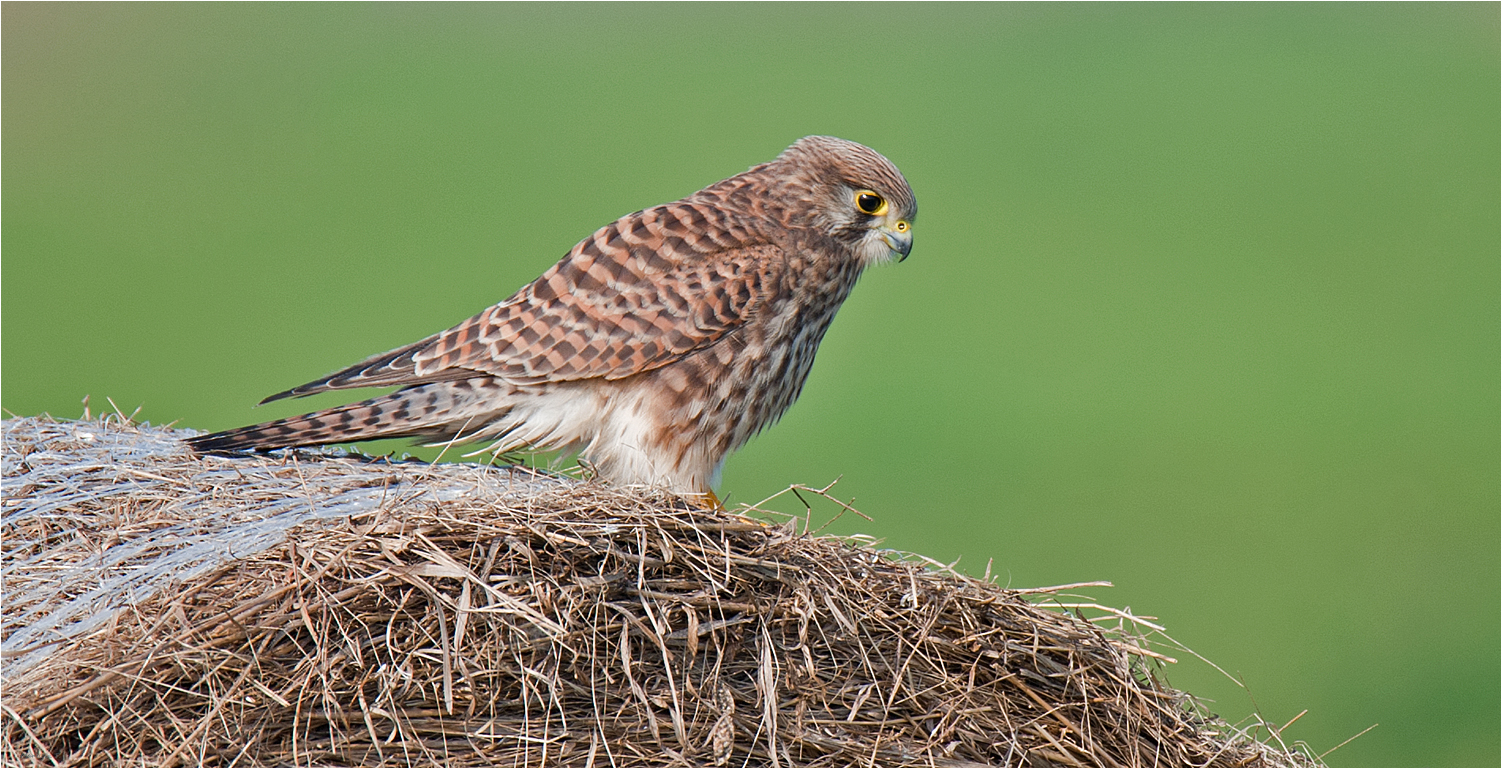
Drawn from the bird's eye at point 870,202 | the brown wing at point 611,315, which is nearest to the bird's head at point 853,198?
the bird's eye at point 870,202

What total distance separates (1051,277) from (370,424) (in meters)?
10.3

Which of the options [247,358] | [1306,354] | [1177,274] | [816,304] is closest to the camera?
[816,304]

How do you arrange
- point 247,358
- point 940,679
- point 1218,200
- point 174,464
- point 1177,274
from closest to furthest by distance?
point 940,679 < point 174,464 < point 247,358 < point 1177,274 < point 1218,200

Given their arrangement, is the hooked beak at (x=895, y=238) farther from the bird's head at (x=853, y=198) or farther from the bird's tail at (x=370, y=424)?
the bird's tail at (x=370, y=424)

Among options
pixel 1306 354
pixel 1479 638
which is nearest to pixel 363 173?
pixel 1306 354

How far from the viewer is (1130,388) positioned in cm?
1138

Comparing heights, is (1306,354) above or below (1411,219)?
below

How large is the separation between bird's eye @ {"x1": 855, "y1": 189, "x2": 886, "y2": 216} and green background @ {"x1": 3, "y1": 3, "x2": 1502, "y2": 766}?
3330 mm

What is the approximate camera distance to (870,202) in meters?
4.65

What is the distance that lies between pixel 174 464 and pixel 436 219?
10627 millimetres

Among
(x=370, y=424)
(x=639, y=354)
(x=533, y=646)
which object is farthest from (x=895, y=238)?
(x=533, y=646)

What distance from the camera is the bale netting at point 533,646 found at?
9.48ft

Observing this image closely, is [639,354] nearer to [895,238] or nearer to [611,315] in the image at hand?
[611,315]

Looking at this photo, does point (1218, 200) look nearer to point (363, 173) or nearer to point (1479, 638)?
point (1479, 638)
